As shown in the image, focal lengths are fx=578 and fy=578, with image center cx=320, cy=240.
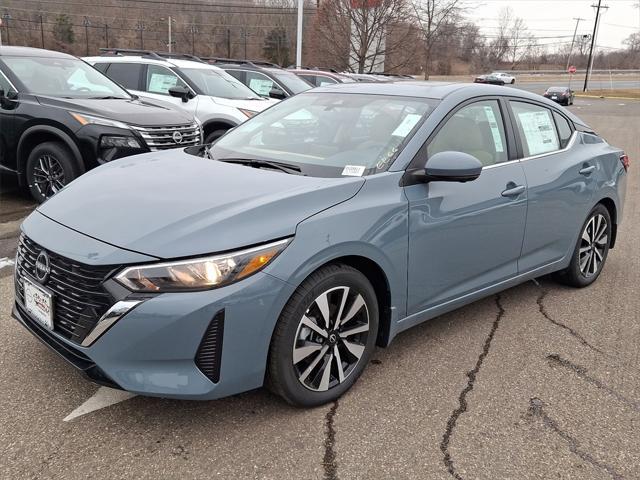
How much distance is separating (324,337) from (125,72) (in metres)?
8.58

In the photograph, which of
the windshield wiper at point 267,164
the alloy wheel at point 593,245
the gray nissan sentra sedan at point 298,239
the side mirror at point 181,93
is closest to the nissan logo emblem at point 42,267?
the gray nissan sentra sedan at point 298,239

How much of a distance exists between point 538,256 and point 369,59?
87.6ft

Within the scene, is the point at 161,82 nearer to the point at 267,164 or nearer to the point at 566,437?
the point at 267,164

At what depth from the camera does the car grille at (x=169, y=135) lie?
633 cm

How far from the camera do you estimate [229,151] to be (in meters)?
3.65

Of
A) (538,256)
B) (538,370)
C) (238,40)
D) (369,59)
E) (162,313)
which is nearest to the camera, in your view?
(162,313)

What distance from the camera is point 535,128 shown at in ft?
13.7

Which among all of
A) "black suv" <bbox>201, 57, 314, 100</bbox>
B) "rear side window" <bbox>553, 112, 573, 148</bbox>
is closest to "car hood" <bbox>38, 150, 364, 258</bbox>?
"rear side window" <bbox>553, 112, 573, 148</bbox>

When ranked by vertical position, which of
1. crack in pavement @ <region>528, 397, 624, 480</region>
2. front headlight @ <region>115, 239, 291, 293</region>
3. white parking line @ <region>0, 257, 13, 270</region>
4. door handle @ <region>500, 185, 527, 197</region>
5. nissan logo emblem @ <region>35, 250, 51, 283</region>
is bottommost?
white parking line @ <region>0, 257, 13, 270</region>

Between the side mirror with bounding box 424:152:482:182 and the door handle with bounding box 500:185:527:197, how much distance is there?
25.1 inches

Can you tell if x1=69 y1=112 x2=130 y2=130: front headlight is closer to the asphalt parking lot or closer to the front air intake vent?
the asphalt parking lot

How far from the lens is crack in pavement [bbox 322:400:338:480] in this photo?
2.40 meters

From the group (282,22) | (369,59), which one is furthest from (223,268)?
(282,22)

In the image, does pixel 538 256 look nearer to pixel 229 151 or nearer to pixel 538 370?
pixel 538 370
